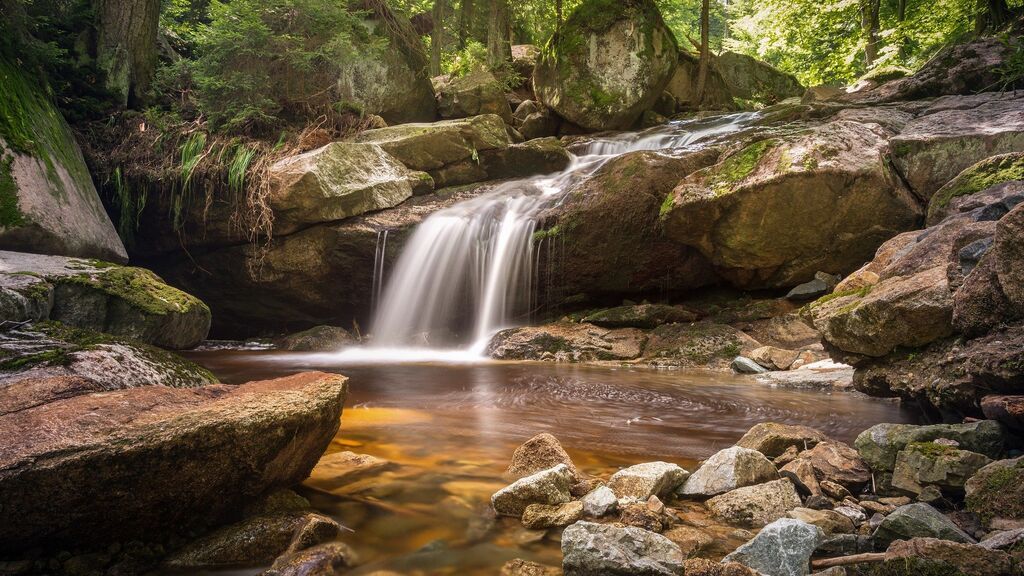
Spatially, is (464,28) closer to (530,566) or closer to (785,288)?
(785,288)

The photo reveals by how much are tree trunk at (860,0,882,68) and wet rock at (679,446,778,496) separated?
18272 mm

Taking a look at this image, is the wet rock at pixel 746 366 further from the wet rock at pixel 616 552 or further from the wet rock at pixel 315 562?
the wet rock at pixel 315 562

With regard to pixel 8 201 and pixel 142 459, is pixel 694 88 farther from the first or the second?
pixel 142 459

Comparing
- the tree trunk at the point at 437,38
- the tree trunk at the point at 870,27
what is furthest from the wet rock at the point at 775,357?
the tree trunk at the point at 870,27

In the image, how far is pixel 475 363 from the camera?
849 centimetres

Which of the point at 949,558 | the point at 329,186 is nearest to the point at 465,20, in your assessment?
the point at 329,186

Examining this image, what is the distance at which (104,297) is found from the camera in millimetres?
6012

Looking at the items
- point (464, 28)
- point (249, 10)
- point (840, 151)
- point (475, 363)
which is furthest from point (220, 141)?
point (464, 28)

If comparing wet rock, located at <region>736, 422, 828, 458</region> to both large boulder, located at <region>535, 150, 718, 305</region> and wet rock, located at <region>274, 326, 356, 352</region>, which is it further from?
wet rock, located at <region>274, 326, 356, 352</region>

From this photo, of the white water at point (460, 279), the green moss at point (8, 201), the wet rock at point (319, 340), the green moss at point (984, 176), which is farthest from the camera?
the wet rock at point (319, 340)

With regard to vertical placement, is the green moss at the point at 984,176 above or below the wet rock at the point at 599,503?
above

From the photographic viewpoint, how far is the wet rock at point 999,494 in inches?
80.9

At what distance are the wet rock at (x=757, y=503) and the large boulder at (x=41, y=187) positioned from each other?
25.7 ft

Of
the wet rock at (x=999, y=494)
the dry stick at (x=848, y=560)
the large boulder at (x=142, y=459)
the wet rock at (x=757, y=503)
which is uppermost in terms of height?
the large boulder at (x=142, y=459)
